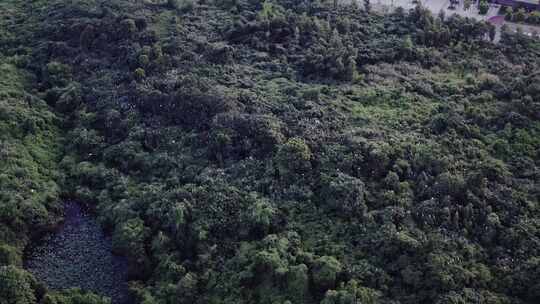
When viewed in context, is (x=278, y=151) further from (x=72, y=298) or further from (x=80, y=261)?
(x=72, y=298)

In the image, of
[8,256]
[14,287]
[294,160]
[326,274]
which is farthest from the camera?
[294,160]

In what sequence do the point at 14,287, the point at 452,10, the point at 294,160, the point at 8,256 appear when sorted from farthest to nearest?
the point at 452,10 < the point at 294,160 < the point at 8,256 < the point at 14,287

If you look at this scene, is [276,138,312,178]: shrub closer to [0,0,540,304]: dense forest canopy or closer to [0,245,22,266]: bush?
[0,0,540,304]: dense forest canopy

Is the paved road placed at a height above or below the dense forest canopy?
above

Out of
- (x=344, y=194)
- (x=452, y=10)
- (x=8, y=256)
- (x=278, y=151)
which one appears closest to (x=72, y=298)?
(x=8, y=256)

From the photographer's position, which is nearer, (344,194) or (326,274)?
(326,274)

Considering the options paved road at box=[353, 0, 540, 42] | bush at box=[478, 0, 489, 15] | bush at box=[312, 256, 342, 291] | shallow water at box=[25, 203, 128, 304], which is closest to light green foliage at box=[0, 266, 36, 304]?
shallow water at box=[25, 203, 128, 304]
